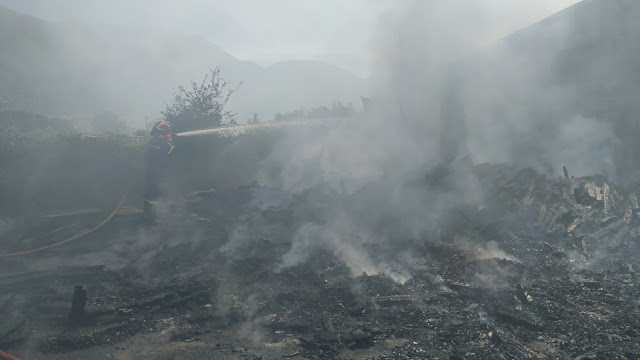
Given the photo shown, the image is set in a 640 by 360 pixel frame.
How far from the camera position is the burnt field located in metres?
6.23

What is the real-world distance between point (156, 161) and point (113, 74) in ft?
105

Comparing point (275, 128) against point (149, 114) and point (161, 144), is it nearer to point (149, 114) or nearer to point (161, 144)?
point (161, 144)

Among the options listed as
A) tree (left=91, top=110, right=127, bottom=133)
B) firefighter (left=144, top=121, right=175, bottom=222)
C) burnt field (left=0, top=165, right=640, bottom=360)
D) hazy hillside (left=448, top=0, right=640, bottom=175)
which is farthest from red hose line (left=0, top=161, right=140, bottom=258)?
hazy hillside (left=448, top=0, right=640, bottom=175)

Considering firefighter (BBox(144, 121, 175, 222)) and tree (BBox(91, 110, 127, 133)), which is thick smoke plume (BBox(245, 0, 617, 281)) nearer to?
firefighter (BBox(144, 121, 175, 222))

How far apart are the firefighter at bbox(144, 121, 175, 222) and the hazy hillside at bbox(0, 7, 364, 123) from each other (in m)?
22.0

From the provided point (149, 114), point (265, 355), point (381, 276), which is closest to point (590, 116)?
point (381, 276)

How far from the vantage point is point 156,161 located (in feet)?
43.5

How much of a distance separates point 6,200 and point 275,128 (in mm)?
9284

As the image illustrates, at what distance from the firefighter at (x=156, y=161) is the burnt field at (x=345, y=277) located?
46 cm

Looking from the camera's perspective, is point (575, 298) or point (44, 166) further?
point (44, 166)

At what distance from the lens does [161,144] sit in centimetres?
1204

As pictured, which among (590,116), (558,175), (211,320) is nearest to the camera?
(211,320)

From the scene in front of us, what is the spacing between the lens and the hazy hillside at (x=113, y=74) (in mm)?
33562

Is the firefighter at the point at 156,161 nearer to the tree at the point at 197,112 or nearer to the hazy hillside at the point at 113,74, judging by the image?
the tree at the point at 197,112
